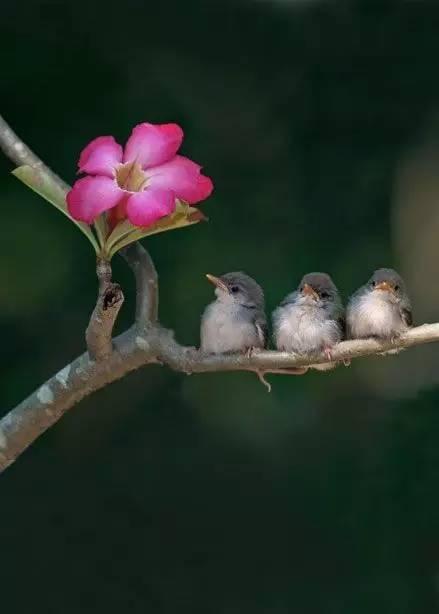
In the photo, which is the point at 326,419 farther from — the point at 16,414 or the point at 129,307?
the point at 16,414

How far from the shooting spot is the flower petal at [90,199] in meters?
0.71

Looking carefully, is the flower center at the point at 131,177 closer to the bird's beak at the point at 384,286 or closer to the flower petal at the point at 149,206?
the flower petal at the point at 149,206

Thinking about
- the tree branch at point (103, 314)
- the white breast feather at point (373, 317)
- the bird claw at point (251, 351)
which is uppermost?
the white breast feather at point (373, 317)

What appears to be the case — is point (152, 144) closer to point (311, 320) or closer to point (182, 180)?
point (182, 180)

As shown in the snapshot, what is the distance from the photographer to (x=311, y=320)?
878 mm

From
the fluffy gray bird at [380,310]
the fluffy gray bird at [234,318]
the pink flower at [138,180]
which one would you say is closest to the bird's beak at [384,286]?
the fluffy gray bird at [380,310]

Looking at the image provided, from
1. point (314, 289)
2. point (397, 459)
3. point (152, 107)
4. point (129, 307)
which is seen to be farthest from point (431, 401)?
point (314, 289)

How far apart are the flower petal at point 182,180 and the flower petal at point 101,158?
0.03 metres

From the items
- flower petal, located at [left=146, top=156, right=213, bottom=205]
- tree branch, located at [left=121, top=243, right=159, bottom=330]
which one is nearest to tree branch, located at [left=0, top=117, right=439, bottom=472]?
tree branch, located at [left=121, top=243, right=159, bottom=330]

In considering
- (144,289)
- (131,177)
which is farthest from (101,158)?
(144,289)

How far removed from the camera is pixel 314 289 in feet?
3.01

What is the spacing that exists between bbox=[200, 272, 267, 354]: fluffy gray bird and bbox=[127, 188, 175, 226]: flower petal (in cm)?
17

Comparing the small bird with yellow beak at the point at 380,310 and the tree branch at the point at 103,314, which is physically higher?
the small bird with yellow beak at the point at 380,310

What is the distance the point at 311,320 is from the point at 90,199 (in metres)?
0.25
